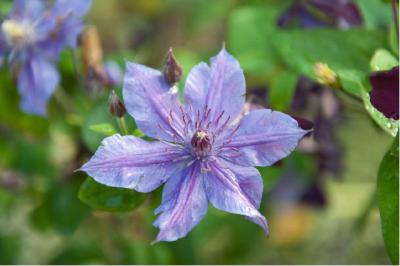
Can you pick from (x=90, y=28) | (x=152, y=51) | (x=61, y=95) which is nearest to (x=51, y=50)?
(x=90, y=28)

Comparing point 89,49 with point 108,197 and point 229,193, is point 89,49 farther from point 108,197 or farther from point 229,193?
point 229,193

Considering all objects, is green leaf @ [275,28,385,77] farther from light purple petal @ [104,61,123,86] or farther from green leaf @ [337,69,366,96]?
light purple petal @ [104,61,123,86]

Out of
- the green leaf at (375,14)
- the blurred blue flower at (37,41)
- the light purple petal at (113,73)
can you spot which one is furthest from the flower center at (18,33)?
the green leaf at (375,14)

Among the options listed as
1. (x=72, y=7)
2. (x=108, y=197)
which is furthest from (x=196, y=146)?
(x=72, y=7)

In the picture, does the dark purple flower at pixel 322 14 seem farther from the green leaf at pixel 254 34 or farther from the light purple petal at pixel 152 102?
the light purple petal at pixel 152 102

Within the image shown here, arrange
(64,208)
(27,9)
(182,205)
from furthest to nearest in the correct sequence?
(64,208), (27,9), (182,205)
